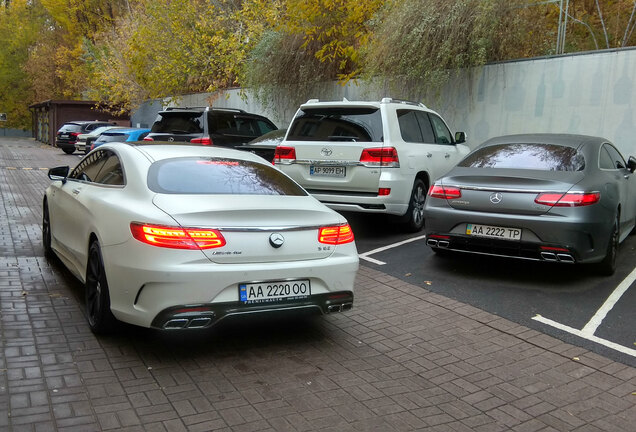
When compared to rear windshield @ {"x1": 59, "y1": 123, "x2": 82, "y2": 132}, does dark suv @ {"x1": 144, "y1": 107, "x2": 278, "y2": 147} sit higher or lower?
higher

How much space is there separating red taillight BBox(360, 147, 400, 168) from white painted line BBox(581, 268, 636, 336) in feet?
10.5

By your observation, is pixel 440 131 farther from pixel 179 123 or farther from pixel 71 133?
pixel 71 133

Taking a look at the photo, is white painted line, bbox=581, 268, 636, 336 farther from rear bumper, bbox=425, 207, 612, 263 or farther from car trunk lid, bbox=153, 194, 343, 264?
car trunk lid, bbox=153, 194, 343, 264

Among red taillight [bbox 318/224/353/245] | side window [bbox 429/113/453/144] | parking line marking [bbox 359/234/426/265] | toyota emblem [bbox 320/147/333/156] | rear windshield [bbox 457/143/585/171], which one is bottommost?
parking line marking [bbox 359/234/426/265]

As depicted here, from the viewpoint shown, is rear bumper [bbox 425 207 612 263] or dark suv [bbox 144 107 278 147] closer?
rear bumper [bbox 425 207 612 263]

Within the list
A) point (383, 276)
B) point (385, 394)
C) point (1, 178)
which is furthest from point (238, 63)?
point (385, 394)

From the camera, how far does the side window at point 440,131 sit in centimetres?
999

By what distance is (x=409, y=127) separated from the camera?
910 cm

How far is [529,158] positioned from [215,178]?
148 inches

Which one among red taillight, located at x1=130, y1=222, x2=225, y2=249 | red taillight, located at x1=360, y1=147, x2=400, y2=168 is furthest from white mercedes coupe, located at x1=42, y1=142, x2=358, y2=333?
red taillight, located at x1=360, y1=147, x2=400, y2=168

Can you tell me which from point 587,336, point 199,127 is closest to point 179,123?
point 199,127

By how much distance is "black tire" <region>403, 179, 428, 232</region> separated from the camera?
9008 mm

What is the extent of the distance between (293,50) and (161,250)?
43.9ft

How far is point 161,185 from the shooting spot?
464cm
